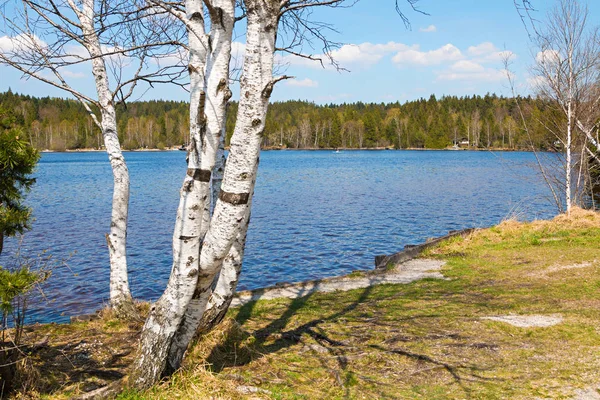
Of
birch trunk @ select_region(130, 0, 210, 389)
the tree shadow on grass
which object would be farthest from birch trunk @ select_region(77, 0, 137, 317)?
birch trunk @ select_region(130, 0, 210, 389)

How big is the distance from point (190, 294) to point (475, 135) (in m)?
138

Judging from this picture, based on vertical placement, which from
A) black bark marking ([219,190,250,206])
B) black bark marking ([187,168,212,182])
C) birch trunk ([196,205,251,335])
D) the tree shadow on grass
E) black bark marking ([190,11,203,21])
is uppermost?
black bark marking ([190,11,203,21])

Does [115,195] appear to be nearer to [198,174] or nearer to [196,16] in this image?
[196,16]

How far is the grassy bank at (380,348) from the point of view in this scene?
4750 mm

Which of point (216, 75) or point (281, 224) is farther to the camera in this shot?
point (281, 224)

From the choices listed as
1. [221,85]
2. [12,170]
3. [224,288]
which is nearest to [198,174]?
[221,85]

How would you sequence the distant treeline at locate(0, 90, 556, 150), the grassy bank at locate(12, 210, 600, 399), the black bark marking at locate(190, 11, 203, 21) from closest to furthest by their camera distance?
the grassy bank at locate(12, 210, 600, 399), the black bark marking at locate(190, 11, 203, 21), the distant treeline at locate(0, 90, 556, 150)

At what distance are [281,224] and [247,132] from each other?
2075cm

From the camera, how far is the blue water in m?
14.9

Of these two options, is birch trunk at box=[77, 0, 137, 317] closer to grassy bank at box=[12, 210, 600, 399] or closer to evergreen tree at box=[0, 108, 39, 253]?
grassy bank at box=[12, 210, 600, 399]

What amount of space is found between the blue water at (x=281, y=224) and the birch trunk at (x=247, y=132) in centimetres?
181

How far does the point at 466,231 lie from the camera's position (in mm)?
15266

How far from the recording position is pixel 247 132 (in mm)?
4094

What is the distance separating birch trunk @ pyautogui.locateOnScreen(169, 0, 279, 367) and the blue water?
71.1 inches
